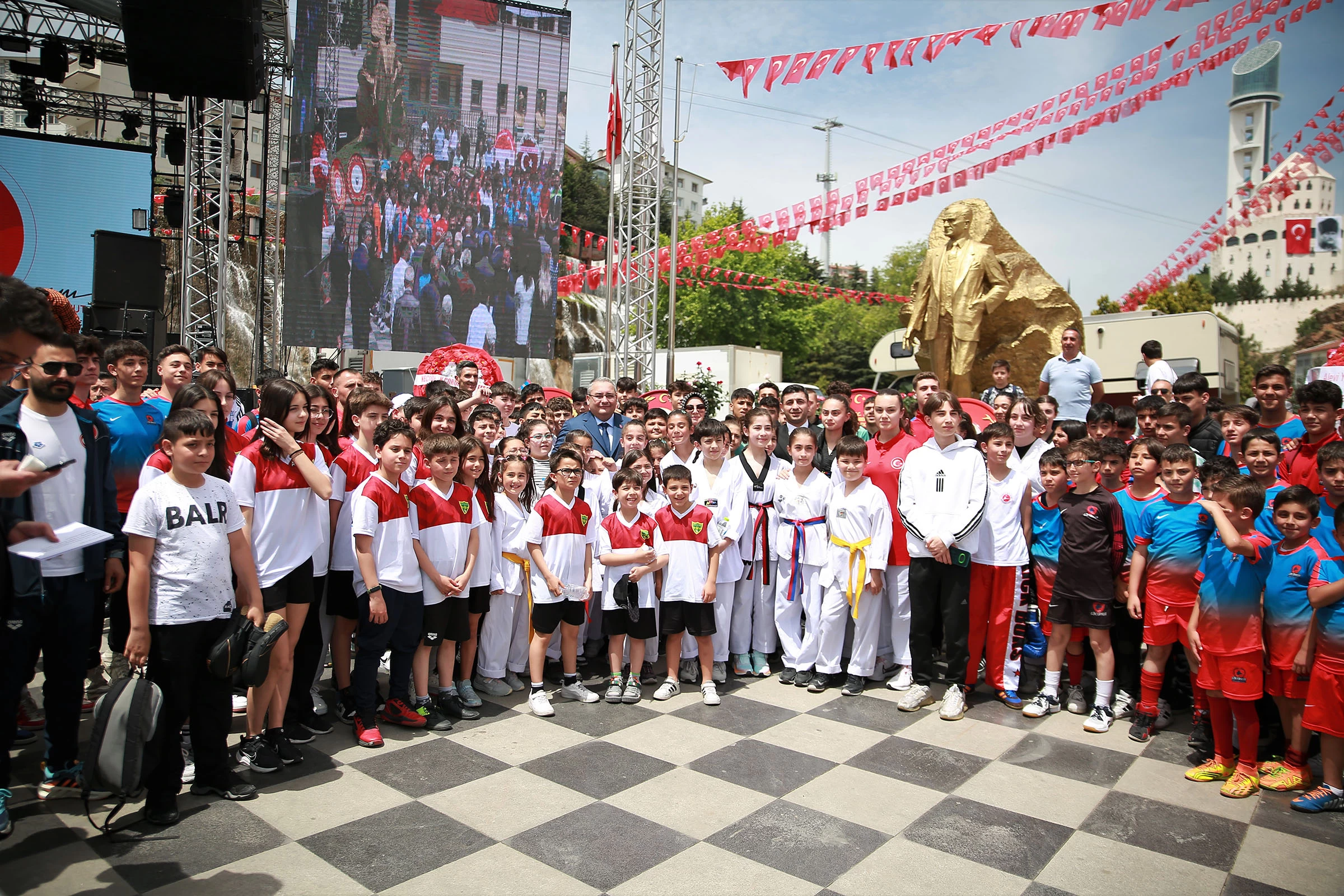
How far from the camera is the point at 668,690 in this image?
4719 millimetres

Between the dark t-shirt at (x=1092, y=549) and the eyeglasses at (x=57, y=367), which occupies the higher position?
the eyeglasses at (x=57, y=367)

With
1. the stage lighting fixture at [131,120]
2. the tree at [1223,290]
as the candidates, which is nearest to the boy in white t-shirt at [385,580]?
the stage lighting fixture at [131,120]

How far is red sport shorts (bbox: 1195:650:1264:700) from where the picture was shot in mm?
3607

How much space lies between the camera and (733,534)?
16.3ft

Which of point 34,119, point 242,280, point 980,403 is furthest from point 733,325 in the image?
point 980,403

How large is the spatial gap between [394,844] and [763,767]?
1626mm

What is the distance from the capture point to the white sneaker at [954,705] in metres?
4.42

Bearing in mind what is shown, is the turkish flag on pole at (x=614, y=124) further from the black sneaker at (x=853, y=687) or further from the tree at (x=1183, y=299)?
the tree at (x=1183, y=299)

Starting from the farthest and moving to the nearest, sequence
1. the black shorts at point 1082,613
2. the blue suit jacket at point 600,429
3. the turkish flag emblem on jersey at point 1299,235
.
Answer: the turkish flag emblem on jersey at point 1299,235 → the blue suit jacket at point 600,429 → the black shorts at point 1082,613

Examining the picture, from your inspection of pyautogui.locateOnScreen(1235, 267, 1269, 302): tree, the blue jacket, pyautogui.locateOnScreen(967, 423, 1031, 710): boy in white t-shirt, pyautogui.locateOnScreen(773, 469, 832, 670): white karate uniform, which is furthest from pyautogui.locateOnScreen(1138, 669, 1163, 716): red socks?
pyautogui.locateOnScreen(1235, 267, 1269, 302): tree

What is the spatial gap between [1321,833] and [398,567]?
406cm

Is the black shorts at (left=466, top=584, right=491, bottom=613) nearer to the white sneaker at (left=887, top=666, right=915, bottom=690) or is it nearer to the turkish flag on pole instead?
the white sneaker at (left=887, top=666, right=915, bottom=690)

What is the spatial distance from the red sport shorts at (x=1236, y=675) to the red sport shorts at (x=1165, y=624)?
0.36 metres

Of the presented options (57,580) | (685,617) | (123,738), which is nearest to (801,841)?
(685,617)
